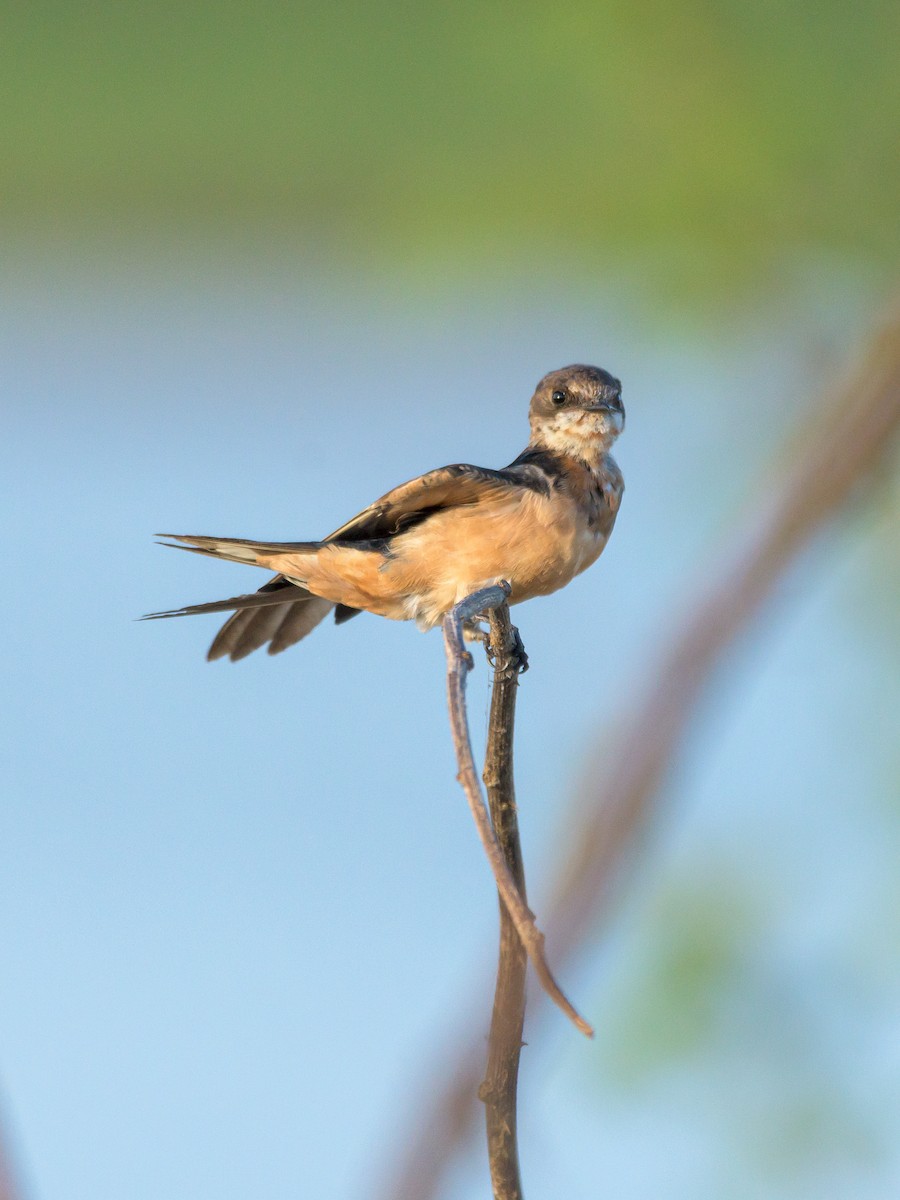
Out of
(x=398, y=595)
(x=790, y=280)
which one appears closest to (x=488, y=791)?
(x=398, y=595)

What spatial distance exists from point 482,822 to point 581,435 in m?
1.75

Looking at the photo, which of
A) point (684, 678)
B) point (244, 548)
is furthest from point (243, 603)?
point (684, 678)

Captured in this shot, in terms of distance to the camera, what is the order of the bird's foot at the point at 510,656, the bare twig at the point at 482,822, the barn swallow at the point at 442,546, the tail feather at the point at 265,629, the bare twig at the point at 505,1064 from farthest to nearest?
the tail feather at the point at 265,629 → the barn swallow at the point at 442,546 → the bird's foot at the point at 510,656 → the bare twig at the point at 505,1064 → the bare twig at the point at 482,822

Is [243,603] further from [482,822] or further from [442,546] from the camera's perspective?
[482,822]

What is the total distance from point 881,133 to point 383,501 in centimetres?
282

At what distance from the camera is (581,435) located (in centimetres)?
263

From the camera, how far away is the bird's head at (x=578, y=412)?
8.63 ft

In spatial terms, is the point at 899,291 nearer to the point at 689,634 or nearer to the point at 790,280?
the point at 689,634

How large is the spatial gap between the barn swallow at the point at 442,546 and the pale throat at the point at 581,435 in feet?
0.04

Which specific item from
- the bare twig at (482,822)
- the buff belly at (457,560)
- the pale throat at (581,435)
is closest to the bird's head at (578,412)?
the pale throat at (581,435)

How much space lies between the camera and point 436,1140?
3.02 ft

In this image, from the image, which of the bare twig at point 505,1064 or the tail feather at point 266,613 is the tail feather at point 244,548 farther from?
the bare twig at point 505,1064

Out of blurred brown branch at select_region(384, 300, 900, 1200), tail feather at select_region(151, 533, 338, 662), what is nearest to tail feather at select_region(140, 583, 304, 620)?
tail feather at select_region(151, 533, 338, 662)

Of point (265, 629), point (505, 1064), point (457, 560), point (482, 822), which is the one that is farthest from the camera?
point (265, 629)
